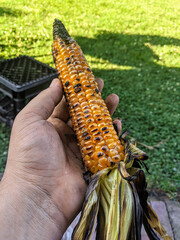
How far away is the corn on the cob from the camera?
6.41 ft

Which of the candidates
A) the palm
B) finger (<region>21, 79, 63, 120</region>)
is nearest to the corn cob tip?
finger (<region>21, 79, 63, 120</region>)

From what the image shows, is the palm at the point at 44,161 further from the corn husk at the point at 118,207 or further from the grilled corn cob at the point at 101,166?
the corn husk at the point at 118,207

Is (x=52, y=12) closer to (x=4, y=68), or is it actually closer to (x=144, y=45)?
(x=144, y=45)

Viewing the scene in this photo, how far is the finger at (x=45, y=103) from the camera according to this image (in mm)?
2246

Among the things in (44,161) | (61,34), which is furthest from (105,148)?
(61,34)

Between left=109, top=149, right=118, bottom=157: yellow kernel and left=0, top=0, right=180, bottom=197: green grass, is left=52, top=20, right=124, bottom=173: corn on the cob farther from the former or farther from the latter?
left=0, top=0, right=180, bottom=197: green grass

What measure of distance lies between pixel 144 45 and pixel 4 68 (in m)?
4.57

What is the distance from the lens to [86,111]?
209cm

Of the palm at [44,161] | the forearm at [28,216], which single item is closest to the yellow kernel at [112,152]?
the palm at [44,161]

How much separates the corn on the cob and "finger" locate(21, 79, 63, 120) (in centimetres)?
8

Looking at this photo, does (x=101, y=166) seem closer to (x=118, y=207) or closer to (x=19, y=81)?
(x=118, y=207)

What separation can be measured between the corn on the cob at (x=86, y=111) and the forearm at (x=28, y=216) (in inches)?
19.0

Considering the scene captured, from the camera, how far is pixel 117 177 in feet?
5.97

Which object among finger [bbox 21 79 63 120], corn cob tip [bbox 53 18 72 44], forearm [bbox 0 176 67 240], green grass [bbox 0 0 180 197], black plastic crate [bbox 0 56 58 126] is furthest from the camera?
green grass [bbox 0 0 180 197]
